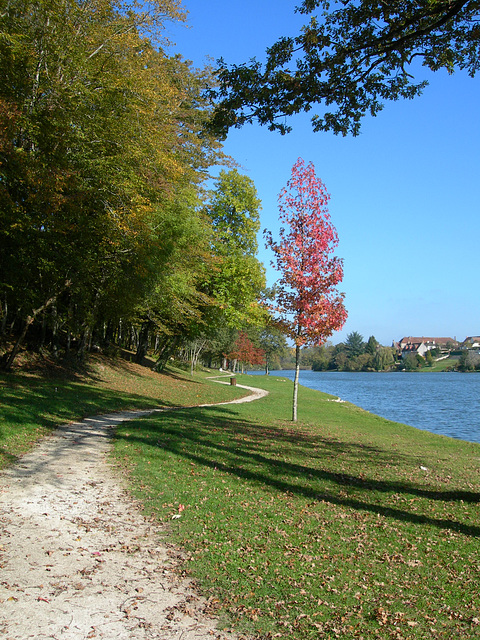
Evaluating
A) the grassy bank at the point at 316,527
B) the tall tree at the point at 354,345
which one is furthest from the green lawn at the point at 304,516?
the tall tree at the point at 354,345

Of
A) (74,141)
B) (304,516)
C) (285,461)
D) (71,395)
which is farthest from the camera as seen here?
(71,395)

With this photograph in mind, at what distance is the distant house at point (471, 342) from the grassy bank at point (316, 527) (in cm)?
17740

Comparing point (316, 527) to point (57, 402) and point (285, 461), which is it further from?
point (57, 402)

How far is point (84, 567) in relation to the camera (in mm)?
5035

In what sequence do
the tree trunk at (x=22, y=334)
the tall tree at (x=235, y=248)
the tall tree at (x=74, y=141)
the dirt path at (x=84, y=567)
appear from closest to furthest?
the dirt path at (x=84, y=567), the tall tree at (x=74, y=141), the tree trunk at (x=22, y=334), the tall tree at (x=235, y=248)

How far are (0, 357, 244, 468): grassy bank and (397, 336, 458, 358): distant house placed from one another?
16518cm

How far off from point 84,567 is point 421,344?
624ft

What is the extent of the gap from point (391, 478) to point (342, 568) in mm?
4883

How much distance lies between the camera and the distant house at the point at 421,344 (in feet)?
587

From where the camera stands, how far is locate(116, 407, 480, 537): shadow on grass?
8.12m

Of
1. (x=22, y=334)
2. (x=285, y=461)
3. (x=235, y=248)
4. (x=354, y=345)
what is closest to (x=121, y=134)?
(x=22, y=334)

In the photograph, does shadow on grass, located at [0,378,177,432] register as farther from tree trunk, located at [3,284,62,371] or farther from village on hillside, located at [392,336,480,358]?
village on hillside, located at [392,336,480,358]

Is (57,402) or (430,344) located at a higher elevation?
(430,344)

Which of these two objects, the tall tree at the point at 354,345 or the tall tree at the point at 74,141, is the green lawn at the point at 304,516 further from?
the tall tree at the point at 354,345
